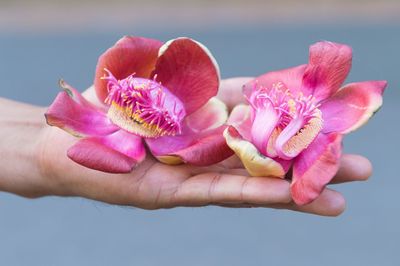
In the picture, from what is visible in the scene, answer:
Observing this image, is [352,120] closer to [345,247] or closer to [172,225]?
[345,247]

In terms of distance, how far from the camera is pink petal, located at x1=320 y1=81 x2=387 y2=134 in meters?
1.61

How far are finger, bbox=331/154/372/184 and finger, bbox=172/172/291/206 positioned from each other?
0.14 m

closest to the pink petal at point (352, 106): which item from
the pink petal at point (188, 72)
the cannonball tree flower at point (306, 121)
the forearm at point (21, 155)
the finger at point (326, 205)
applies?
the cannonball tree flower at point (306, 121)

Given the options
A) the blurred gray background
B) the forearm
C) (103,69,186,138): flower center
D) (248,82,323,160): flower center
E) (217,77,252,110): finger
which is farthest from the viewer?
the blurred gray background

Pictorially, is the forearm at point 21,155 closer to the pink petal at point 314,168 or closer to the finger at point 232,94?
the finger at point 232,94

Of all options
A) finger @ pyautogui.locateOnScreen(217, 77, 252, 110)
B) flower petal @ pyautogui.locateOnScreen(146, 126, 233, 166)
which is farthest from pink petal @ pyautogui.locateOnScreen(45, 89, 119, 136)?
finger @ pyautogui.locateOnScreen(217, 77, 252, 110)

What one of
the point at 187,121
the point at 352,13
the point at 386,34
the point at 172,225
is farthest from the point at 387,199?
the point at 352,13

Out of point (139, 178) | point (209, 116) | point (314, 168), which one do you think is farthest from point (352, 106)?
point (139, 178)

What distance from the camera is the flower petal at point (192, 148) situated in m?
1.62

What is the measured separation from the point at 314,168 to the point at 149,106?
37cm

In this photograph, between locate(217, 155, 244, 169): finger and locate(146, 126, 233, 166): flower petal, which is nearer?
locate(146, 126, 233, 166): flower petal

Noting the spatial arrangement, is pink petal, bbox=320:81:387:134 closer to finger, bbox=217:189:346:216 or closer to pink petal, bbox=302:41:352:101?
pink petal, bbox=302:41:352:101

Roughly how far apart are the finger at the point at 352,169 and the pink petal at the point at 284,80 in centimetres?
19

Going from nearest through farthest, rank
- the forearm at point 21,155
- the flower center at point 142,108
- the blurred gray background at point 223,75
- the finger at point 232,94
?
the flower center at point 142,108, the forearm at point 21,155, the finger at point 232,94, the blurred gray background at point 223,75
